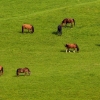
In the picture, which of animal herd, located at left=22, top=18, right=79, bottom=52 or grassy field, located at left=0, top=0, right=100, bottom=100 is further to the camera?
animal herd, located at left=22, top=18, right=79, bottom=52

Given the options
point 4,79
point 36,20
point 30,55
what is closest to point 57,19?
point 36,20

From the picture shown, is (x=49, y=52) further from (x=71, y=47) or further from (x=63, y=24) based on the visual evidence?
(x=63, y=24)

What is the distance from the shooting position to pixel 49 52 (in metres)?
49.2

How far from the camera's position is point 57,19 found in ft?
190

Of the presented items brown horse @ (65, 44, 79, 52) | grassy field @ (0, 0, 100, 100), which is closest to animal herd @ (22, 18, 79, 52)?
brown horse @ (65, 44, 79, 52)

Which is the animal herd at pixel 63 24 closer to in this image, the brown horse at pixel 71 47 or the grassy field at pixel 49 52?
the brown horse at pixel 71 47

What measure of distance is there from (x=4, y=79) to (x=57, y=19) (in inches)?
682

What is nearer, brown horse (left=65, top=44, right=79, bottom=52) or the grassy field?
the grassy field

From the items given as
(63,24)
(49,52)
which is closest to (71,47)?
(49,52)

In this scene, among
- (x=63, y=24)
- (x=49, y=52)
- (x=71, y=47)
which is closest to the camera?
(x=71, y=47)

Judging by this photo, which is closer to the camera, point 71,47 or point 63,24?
point 71,47

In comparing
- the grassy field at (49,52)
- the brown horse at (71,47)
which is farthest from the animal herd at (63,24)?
the grassy field at (49,52)

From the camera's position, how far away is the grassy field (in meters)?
39.4

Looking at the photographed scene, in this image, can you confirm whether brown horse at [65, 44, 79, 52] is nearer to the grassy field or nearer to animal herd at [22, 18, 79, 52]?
animal herd at [22, 18, 79, 52]
